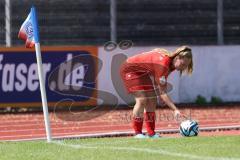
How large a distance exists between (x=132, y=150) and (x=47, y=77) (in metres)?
11.1

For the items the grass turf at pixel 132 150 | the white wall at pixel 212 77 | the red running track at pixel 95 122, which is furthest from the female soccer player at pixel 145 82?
the white wall at pixel 212 77

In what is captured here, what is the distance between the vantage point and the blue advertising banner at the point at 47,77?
20750 mm

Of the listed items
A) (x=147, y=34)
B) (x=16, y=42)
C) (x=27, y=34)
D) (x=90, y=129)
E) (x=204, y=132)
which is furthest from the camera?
(x=147, y=34)

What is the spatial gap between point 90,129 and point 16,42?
300 inches

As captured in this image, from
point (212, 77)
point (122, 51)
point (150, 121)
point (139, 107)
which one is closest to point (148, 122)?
point (150, 121)

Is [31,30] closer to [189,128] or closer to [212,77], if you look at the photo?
[189,128]

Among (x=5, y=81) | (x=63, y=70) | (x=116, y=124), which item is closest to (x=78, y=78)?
(x=63, y=70)

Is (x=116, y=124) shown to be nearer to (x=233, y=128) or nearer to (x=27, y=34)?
(x=233, y=128)

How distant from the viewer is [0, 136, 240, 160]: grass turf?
9.38m

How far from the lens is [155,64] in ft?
40.4

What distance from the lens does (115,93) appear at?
21.5 m

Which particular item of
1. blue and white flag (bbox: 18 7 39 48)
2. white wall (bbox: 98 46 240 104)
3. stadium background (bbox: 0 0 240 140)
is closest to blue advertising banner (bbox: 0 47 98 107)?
stadium background (bbox: 0 0 240 140)

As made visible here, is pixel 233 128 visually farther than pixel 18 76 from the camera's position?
No

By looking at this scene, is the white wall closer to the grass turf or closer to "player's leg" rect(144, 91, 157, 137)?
"player's leg" rect(144, 91, 157, 137)
